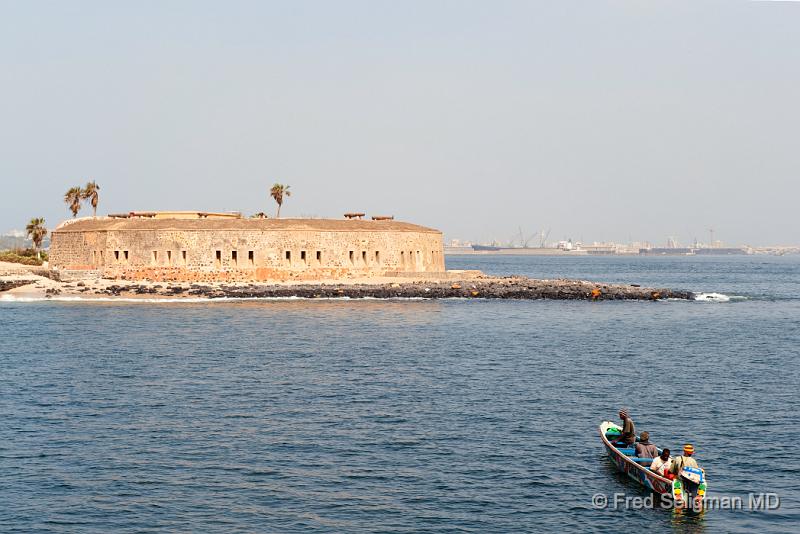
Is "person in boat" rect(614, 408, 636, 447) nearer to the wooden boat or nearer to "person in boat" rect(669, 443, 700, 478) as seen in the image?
the wooden boat

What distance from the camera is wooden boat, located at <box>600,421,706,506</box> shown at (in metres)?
17.3

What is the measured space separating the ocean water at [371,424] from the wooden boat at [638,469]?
324 millimetres

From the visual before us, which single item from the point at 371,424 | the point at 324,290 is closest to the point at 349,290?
the point at 324,290

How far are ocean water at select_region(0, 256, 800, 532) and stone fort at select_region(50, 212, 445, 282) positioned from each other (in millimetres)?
18945

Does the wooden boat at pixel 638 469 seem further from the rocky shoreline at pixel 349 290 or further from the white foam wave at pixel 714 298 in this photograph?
the white foam wave at pixel 714 298

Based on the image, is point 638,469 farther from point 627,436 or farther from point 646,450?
point 627,436

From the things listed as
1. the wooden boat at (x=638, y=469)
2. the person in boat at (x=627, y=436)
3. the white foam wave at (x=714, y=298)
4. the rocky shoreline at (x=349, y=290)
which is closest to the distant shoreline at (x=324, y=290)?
the rocky shoreline at (x=349, y=290)

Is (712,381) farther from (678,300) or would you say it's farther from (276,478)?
(678,300)

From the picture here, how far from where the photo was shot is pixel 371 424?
2323 centimetres

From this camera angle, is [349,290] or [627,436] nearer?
[627,436]

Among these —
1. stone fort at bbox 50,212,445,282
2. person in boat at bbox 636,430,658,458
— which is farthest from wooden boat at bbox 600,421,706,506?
stone fort at bbox 50,212,445,282

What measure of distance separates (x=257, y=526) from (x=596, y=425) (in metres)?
11.0

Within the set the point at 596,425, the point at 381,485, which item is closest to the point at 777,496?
the point at 596,425

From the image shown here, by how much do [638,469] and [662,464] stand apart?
70 cm
